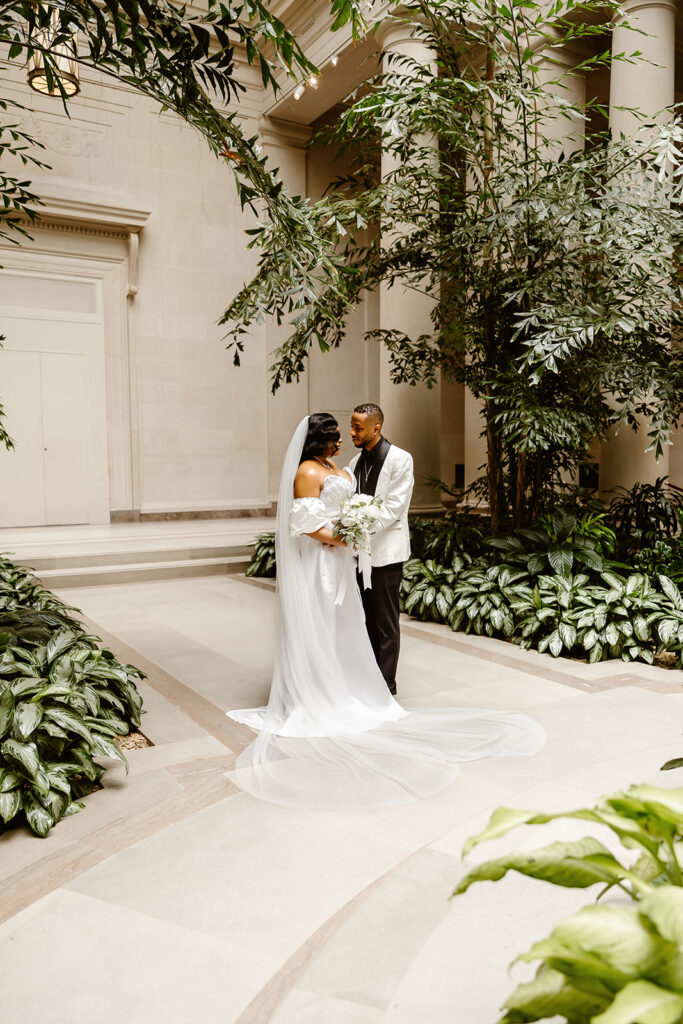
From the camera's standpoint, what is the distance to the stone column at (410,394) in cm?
970

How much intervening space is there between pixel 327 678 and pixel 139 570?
5661 mm

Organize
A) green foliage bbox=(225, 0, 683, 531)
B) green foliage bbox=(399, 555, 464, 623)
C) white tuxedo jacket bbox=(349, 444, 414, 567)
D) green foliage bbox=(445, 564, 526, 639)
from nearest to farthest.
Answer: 1. white tuxedo jacket bbox=(349, 444, 414, 567)
2. green foliage bbox=(225, 0, 683, 531)
3. green foliage bbox=(445, 564, 526, 639)
4. green foliage bbox=(399, 555, 464, 623)

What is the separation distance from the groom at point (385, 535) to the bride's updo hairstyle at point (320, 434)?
48cm

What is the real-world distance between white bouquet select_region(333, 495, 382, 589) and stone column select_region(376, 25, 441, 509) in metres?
5.55

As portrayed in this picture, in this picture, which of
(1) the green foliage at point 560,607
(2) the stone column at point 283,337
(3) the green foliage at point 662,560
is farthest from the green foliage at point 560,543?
(2) the stone column at point 283,337

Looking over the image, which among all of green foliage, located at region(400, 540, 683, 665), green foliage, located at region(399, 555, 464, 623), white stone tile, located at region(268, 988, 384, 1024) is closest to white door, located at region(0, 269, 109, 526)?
green foliage, located at region(399, 555, 464, 623)

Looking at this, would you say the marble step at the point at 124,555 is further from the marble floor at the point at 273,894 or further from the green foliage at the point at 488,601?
the marble floor at the point at 273,894

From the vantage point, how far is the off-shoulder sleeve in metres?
4.15

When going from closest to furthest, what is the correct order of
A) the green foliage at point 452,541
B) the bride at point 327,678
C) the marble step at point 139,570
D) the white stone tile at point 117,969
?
the white stone tile at point 117,969, the bride at point 327,678, the green foliage at point 452,541, the marble step at point 139,570

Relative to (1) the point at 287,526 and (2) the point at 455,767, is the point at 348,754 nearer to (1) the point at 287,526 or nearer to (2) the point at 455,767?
(2) the point at 455,767

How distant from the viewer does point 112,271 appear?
511 inches

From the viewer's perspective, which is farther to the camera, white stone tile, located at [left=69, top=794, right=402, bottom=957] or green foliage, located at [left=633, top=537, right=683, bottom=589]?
green foliage, located at [left=633, top=537, right=683, bottom=589]

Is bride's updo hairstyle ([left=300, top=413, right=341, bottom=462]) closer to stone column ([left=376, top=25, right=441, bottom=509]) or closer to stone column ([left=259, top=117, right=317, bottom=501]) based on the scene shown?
stone column ([left=376, top=25, right=441, bottom=509])

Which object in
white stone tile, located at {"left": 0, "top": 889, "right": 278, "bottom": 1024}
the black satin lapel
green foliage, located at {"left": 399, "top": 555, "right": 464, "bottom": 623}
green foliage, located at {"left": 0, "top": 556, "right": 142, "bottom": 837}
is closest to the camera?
white stone tile, located at {"left": 0, "top": 889, "right": 278, "bottom": 1024}
